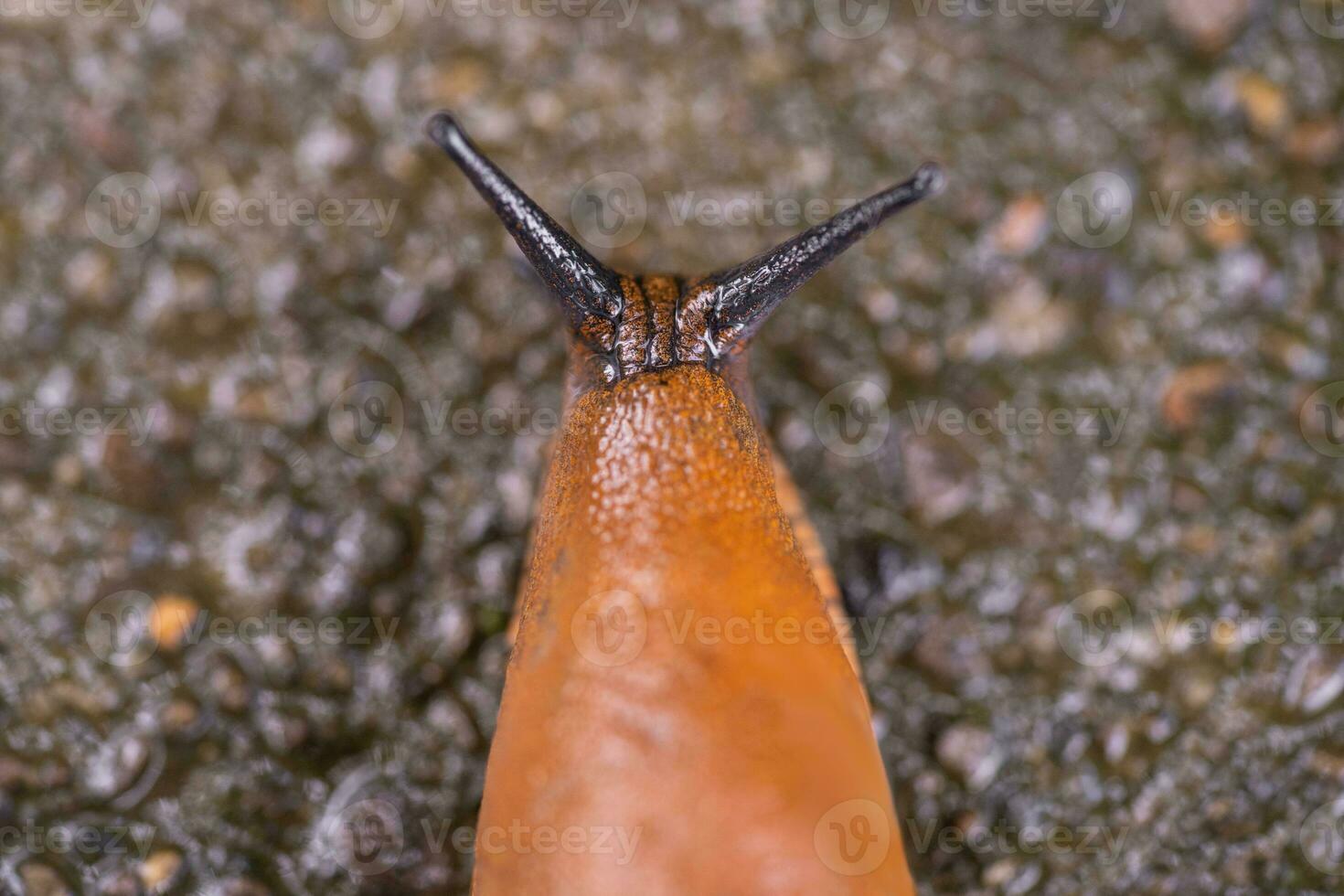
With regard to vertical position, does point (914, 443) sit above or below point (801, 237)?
below

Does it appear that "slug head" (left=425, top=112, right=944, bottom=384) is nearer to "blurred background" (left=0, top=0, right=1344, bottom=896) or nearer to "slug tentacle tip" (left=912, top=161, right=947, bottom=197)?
"slug tentacle tip" (left=912, top=161, right=947, bottom=197)

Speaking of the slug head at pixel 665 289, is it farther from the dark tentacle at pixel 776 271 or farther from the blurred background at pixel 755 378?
the blurred background at pixel 755 378

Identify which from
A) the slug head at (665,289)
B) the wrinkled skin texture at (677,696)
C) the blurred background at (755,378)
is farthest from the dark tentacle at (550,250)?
the blurred background at (755,378)

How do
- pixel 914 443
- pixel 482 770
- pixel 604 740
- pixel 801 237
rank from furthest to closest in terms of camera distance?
pixel 914 443 → pixel 482 770 → pixel 801 237 → pixel 604 740

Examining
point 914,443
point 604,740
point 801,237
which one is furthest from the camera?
point 914,443

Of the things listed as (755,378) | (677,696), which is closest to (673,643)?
(677,696)

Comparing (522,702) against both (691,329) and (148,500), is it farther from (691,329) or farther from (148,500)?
(148,500)

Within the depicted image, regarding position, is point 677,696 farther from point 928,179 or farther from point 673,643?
point 928,179

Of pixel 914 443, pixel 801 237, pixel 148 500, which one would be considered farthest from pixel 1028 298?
pixel 148 500
